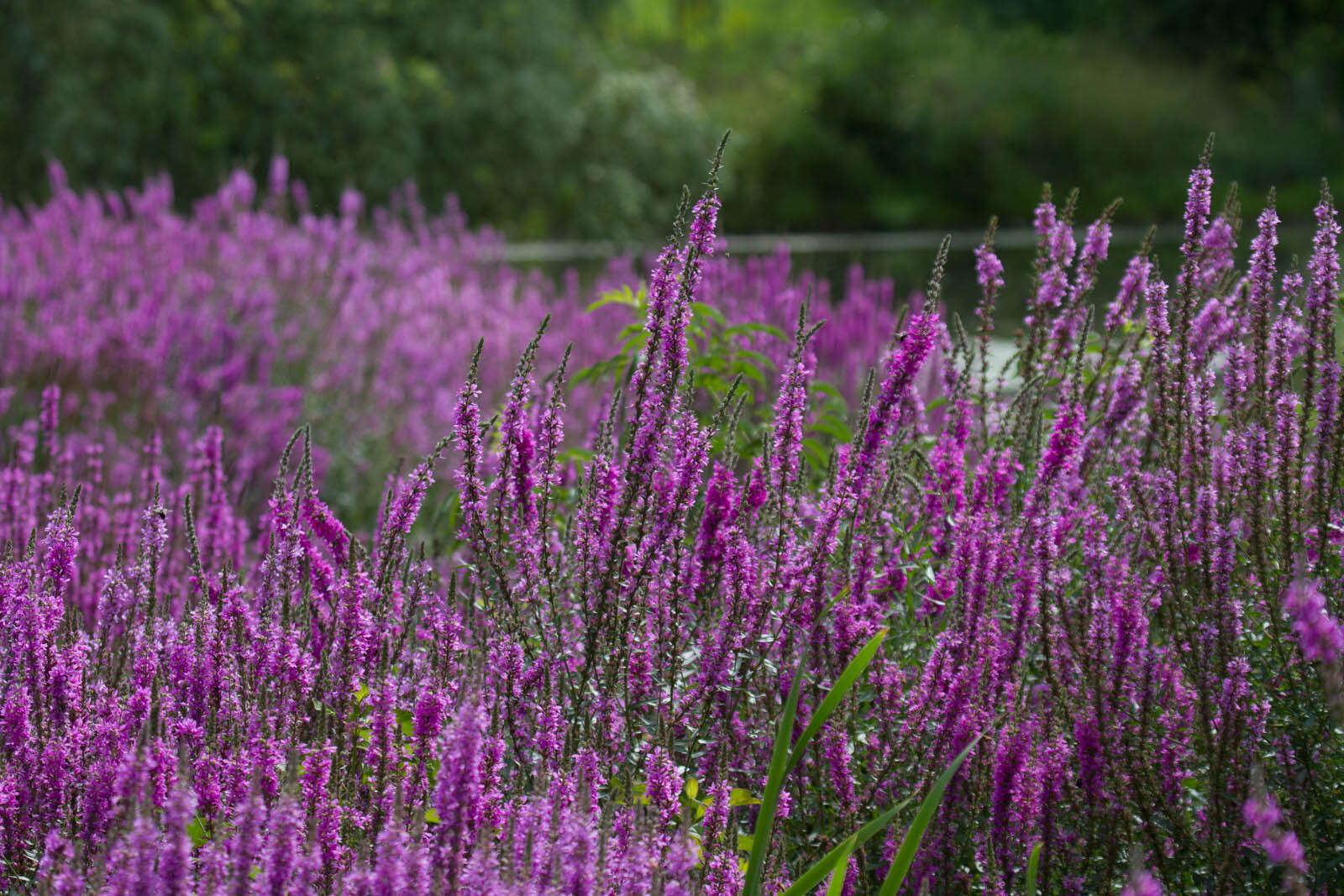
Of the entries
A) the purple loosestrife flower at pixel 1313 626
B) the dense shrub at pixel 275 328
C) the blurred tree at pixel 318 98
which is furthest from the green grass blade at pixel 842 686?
the blurred tree at pixel 318 98

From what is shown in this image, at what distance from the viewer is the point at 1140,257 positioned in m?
3.84

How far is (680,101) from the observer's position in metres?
19.0

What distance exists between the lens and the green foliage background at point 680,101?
1446cm

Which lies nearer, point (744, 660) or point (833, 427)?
point (744, 660)

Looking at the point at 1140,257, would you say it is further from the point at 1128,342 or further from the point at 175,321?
the point at 175,321

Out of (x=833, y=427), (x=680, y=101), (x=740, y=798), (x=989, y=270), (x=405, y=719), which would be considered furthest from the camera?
(x=680, y=101)

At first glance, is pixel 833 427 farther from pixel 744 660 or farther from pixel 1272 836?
pixel 1272 836

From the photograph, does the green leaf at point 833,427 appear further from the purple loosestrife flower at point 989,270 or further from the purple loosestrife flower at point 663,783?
the purple loosestrife flower at point 663,783

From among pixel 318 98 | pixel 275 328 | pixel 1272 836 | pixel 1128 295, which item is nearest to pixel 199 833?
pixel 1272 836

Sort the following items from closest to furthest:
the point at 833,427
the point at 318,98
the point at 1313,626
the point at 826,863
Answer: the point at 1313,626 → the point at 826,863 → the point at 833,427 → the point at 318,98

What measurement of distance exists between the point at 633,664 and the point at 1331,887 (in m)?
1.50

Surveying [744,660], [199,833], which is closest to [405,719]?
[199,833]

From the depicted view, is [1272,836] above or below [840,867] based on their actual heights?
above

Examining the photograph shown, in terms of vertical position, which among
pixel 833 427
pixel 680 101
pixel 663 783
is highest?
pixel 680 101
